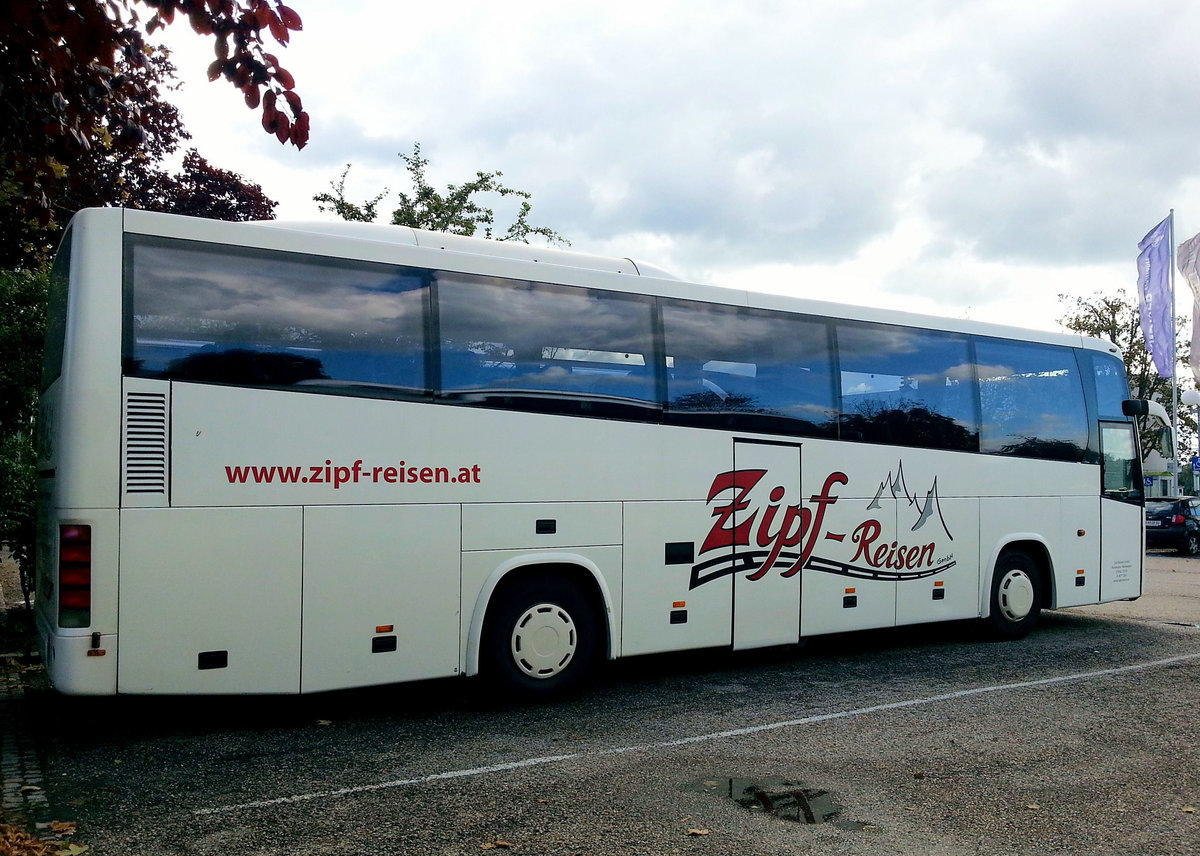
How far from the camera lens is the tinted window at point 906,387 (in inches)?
384

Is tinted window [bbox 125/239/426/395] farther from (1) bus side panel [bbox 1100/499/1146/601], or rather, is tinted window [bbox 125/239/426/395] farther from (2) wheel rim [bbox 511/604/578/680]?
(1) bus side panel [bbox 1100/499/1146/601]

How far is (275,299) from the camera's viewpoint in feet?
22.6

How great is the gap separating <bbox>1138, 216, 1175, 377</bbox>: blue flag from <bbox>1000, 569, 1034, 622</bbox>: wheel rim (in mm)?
23140

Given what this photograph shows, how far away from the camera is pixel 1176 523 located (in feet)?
82.9

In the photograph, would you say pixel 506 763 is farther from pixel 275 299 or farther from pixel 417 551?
pixel 275 299

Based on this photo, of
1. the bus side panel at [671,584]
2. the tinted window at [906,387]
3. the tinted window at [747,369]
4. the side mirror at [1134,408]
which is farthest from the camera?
the side mirror at [1134,408]

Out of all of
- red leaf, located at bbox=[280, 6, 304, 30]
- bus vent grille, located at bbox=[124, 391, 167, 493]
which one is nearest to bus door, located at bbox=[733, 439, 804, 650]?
bus vent grille, located at bbox=[124, 391, 167, 493]

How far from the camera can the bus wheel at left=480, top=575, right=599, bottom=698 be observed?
7734 millimetres

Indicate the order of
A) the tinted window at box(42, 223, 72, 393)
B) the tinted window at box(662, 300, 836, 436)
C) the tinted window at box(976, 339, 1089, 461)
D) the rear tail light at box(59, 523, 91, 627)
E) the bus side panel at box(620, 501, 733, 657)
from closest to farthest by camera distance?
the rear tail light at box(59, 523, 91, 627), the tinted window at box(42, 223, 72, 393), the bus side panel at box(620, 501, 733, 657), the tinted window at box(662, 300, 836, 436), the tinted window at box(976, 339, 1089, 461)

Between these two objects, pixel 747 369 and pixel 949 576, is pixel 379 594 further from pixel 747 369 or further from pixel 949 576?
pixel 949 576

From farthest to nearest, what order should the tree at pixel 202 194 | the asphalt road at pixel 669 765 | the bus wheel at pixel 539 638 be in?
the tree at pixel 202 194, the bus wheel at pixel 539 638, the asphalt road at pixel 669 765

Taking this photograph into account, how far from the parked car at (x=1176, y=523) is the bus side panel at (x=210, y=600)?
24755mm

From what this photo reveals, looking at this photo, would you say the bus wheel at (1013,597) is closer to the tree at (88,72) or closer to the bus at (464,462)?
the bus at (464,462)

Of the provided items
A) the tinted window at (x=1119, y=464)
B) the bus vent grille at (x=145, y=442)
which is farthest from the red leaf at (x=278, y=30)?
the tinted window at (x=1119, y=464)
